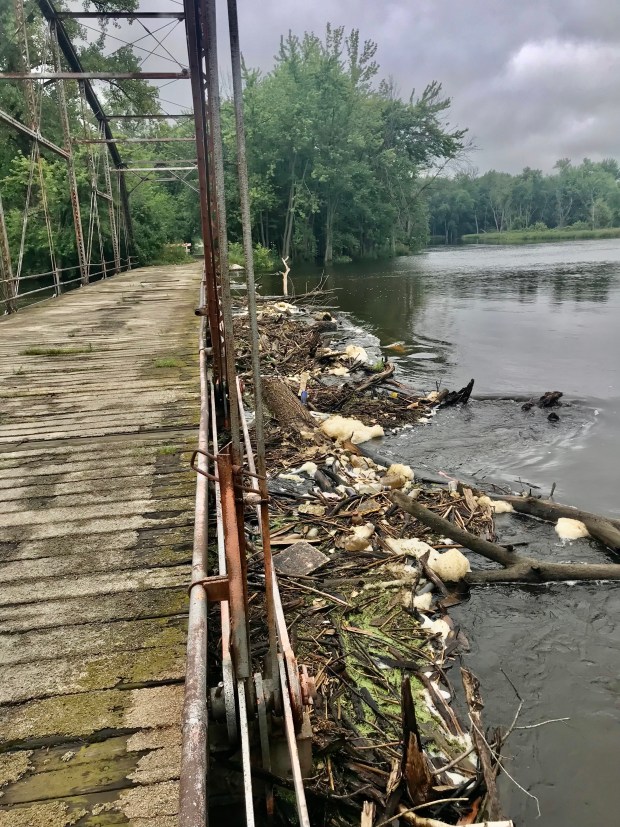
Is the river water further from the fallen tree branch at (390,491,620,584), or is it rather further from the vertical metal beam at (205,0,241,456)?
the vertical metal beam at (205,0,241,456)

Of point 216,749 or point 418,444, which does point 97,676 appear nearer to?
point 216,749

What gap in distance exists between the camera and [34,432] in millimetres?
5535

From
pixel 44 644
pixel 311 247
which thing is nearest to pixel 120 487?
pixel 44 644

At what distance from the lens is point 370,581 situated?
491cm

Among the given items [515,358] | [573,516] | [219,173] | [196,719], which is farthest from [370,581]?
[515,358]

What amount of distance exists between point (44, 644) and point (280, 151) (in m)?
49.1

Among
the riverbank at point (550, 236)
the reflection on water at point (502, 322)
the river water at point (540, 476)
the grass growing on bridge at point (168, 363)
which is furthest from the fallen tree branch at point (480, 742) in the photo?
the riverbank at point (550, 236)

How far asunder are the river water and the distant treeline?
328ft

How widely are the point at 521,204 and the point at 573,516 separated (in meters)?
126

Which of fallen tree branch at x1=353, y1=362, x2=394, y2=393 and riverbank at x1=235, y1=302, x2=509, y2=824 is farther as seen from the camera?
fallen tree branch at x1=353, y1=362, x2=394, y2=393

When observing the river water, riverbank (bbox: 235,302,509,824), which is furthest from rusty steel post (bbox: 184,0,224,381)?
the river water

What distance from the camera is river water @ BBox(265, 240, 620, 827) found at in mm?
3693

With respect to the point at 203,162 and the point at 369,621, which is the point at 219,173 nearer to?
the point at 369,621

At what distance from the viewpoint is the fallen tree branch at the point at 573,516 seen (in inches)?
227
